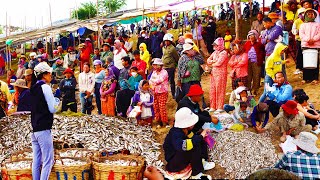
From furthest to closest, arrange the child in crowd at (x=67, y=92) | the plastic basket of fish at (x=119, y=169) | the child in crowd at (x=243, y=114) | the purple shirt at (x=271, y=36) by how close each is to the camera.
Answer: the child in crowd at (x=67, y=92) < the purple shirt at (x=271, y=36) < the child in crowd at (x=243, y=114) < the plastic basket of fish at (x=119, y=169)

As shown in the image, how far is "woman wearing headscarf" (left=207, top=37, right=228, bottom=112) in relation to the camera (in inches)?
401

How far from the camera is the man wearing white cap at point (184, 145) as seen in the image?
5.88 meters

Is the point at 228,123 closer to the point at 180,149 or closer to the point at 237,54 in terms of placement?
the point at 237,54

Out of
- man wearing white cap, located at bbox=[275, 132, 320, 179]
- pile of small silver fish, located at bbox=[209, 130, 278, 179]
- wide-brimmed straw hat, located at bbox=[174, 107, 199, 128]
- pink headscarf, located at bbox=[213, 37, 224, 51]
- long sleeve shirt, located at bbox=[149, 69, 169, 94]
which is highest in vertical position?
pink headscarf, located at bbox=[213, 37, 224, 51]

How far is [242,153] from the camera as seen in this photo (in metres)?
7.64

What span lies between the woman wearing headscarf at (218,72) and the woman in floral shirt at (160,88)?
1085mm

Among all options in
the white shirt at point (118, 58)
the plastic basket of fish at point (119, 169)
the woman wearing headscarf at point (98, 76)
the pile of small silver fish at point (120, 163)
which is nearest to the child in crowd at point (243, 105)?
the plastic basket of fish at point (119, 169)

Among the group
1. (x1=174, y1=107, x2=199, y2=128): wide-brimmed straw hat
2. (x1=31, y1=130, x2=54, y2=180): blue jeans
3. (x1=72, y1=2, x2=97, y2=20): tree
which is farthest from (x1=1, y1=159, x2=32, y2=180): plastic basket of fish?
(x1=72, y1=2, x2=97, y2=20): tree

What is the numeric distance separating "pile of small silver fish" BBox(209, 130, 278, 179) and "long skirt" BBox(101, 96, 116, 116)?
3.42m

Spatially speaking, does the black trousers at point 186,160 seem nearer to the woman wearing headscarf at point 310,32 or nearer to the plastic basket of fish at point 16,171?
the plastic basket of fish at point 16,171

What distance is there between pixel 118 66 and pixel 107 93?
1688 millimetres

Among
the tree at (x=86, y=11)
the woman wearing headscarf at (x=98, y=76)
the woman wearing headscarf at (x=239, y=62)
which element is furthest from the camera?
the tree at (x=86, y=11)

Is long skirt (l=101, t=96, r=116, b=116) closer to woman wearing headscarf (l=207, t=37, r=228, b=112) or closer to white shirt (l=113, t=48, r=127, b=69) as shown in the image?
white shirt (l=113, t=48, r=127, b=69)

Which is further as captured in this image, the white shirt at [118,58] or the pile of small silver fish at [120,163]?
the white shirt at [118,58]
